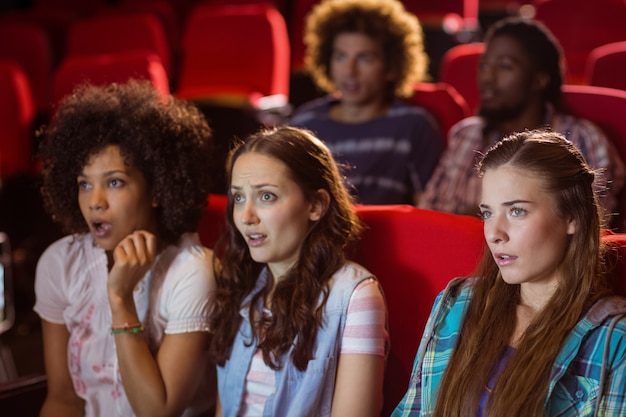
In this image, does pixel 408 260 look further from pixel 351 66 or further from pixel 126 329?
pixel 351 66

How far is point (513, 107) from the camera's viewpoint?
2.26 meters

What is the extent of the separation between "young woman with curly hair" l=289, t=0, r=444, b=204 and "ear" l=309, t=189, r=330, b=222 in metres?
0.93

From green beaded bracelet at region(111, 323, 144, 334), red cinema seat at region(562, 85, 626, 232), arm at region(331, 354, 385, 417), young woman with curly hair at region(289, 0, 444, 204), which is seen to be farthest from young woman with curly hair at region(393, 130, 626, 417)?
young woman with curly hair at region(289, 0, 444, 204)

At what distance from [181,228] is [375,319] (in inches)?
18.1

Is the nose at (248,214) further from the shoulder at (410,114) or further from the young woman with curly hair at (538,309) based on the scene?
the shoulder at (410,114)

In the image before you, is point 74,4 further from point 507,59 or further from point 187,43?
point 507,59

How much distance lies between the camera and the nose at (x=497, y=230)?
119cm

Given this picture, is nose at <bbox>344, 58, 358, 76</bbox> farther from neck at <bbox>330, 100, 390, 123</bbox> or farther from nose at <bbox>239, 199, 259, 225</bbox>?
A: nose at <bbox>239, 199, 259, 225</bbox>

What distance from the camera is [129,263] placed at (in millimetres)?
1524

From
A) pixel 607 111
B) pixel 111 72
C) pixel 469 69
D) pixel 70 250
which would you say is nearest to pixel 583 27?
pixel 469 69

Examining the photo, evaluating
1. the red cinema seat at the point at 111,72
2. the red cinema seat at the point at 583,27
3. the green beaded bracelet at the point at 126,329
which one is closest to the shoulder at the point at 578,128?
the red cinema seat at the point at 583,27

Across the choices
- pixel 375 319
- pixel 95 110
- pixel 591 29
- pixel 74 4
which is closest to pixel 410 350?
pixel 375 319

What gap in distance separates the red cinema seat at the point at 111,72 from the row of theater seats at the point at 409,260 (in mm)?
1594

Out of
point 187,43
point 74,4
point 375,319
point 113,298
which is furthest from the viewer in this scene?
point 74,4
